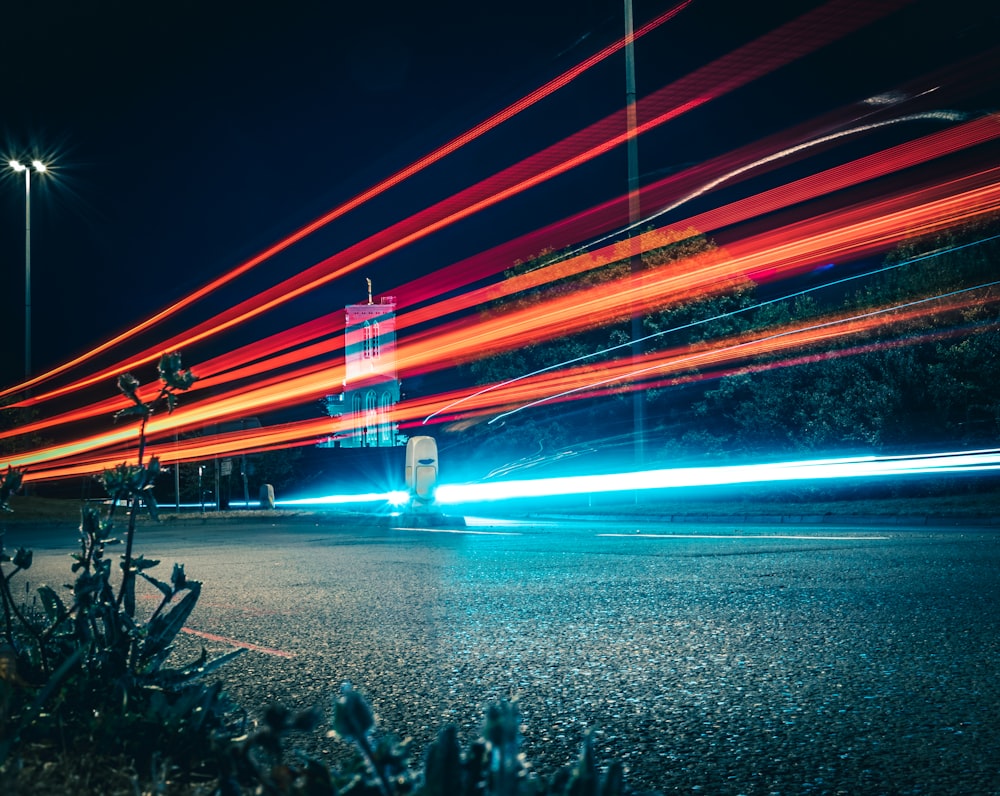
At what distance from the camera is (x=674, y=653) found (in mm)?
5488

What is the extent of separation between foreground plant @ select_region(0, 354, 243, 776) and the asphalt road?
28.9 inches

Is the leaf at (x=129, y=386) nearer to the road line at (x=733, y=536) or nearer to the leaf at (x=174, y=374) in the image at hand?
the leaf at (x=174, y=374)

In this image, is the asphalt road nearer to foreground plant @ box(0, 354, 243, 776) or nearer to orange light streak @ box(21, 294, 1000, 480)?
foreground plant @ box(0, 354, 243, 776)

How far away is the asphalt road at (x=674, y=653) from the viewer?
11.9 ft

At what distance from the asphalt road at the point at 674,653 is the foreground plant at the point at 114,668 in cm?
73

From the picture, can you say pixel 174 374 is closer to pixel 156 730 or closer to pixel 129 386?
pixel 129 386

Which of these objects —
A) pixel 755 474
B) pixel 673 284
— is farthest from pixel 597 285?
pixel 755 474

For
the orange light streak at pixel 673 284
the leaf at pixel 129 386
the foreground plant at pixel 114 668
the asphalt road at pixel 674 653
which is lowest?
the asphalt road at pixel 674 653

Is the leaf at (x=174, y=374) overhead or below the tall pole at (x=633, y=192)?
below

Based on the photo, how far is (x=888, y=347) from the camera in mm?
23672

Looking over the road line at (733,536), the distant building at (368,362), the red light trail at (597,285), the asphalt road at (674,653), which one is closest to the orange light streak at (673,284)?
the red light trail at (597,285)

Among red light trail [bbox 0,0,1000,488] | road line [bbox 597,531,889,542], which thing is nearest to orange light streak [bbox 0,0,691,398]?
red light trail [bbox 0,0,1000,488]

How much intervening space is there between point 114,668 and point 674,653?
10.3ft

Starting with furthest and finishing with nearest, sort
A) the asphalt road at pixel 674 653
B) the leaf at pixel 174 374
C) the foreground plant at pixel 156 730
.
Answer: the asphalt road at pixel 674 653 < the leaf at pixel 174 374 < the foreground plant at pixel 156 730
